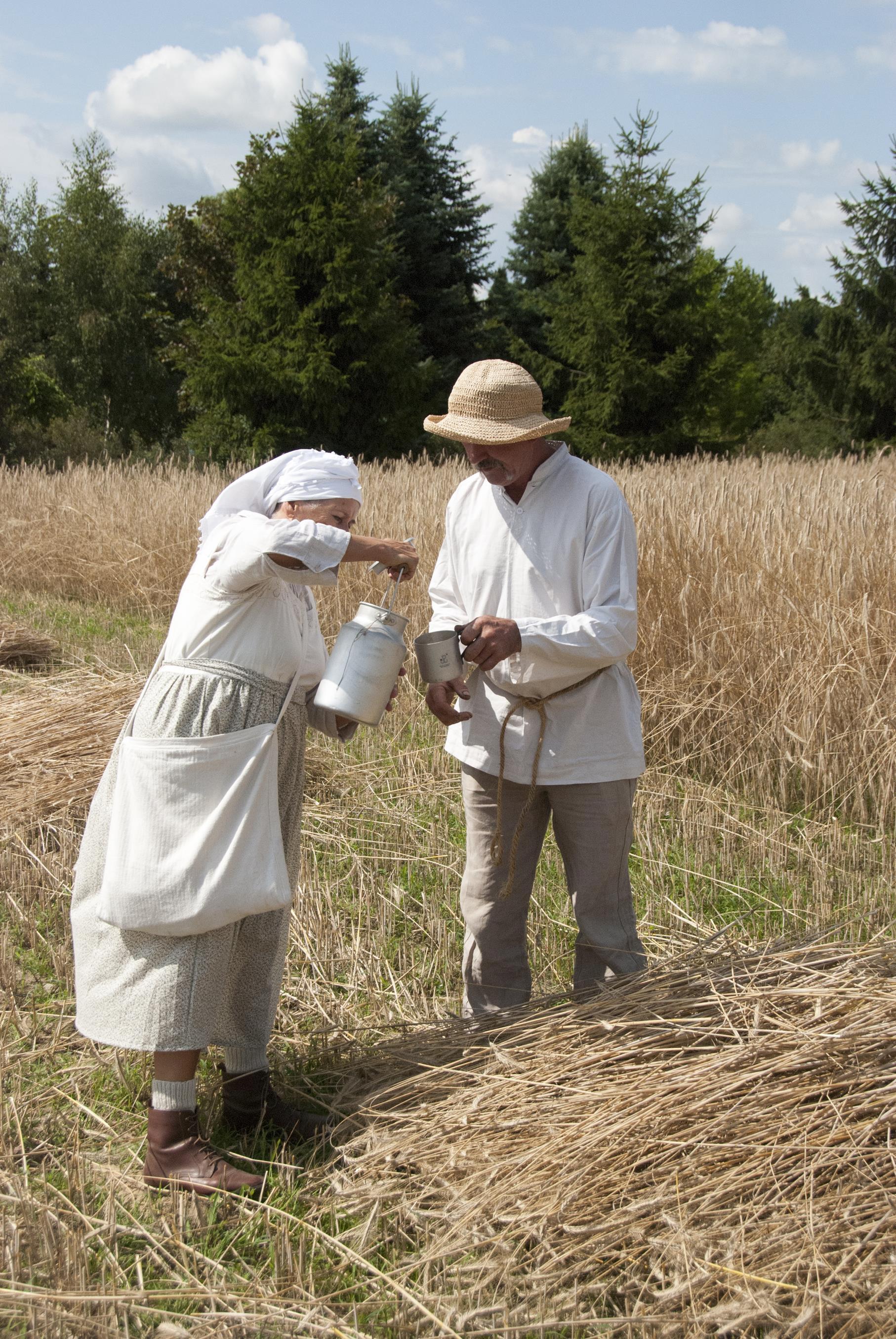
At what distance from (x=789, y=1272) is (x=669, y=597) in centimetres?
360

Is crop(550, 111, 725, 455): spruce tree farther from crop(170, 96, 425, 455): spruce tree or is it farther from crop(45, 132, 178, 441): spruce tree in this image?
crop(45, 132, 178, 441): spruce tree

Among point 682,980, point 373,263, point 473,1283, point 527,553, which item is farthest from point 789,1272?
point 373,263

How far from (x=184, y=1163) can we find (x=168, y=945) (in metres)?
0.40

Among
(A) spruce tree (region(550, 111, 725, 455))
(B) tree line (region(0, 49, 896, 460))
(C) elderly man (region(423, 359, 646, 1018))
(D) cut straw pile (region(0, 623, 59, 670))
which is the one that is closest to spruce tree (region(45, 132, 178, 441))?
(B) tree line (region(0, 49, 896, 460))

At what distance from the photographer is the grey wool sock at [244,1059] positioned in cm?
229

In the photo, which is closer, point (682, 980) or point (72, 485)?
point (682, 980)

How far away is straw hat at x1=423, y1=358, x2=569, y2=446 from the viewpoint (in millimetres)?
2322

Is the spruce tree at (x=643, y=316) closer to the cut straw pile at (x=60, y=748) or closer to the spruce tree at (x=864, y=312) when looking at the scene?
the spruce tree at (x=864, y=312)

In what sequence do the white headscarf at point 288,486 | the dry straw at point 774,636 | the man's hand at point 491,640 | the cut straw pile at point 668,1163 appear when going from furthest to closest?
the dry straw at point 774,636 → the man's hand at point 491,640 → the white headscarf at point 288,486 → the cut straw pile at point 668,1163

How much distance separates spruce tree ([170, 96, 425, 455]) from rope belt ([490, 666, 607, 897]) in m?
17.1

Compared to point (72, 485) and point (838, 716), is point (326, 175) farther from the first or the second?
point (838, 716)

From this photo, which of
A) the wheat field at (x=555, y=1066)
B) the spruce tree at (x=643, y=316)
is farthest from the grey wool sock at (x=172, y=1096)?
the spruce tree at (x=643, y=316)

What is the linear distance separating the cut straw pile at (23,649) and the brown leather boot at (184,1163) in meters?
4.64

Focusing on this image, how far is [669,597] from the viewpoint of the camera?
5000mm
